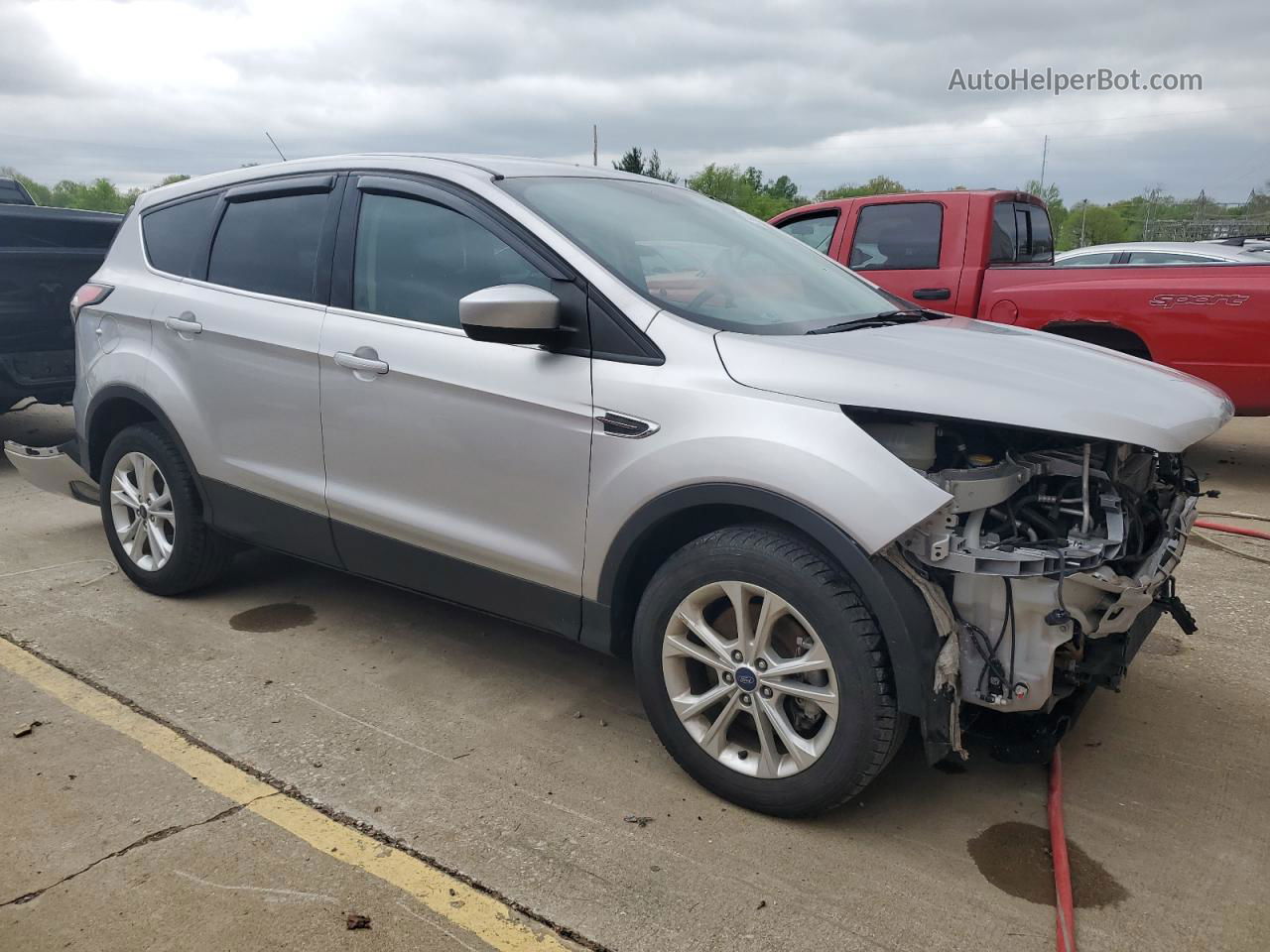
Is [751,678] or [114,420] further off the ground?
[114,420]

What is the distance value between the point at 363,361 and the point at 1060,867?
261 cm

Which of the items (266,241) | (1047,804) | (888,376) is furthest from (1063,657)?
(266,241)

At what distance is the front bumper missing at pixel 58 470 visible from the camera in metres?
4.84

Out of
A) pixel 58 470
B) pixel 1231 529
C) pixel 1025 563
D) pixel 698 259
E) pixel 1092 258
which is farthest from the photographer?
pixel 1092 258

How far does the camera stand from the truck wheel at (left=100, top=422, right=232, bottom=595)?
426 centimetres

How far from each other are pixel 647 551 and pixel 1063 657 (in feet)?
3.87

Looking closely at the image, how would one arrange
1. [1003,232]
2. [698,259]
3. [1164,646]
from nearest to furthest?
1. [698,259]
2. [1164,646]
3. [1003,232]

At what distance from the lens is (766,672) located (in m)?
2.74

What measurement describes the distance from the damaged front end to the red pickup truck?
4.10m

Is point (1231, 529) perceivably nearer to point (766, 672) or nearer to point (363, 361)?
point (766, 672)

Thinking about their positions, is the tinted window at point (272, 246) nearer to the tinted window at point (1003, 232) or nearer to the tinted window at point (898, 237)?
the tinted window at point (898, 237)

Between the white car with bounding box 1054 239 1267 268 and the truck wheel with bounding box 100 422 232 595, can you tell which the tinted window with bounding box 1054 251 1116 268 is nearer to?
the white car with bounding box 1054 239 1267 268

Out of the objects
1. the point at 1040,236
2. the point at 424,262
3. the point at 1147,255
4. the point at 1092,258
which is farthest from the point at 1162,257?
the point at 424,262

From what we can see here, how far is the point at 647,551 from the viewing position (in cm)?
303
